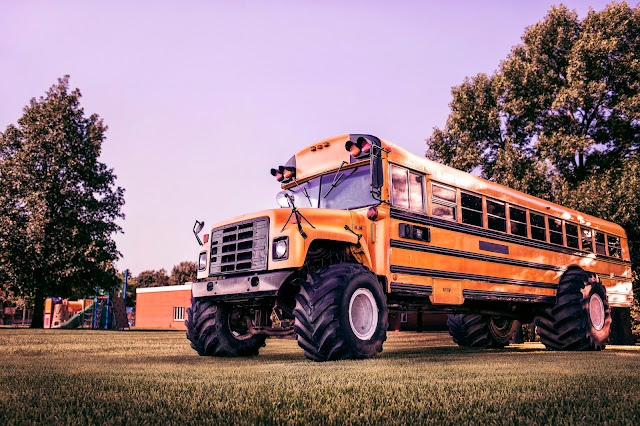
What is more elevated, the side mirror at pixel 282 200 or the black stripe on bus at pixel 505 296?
the side mirror at pixel 282 200

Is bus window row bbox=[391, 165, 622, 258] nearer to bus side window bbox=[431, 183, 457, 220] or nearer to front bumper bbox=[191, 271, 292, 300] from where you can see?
bus side window bbox=[431, 183, 457, 220]

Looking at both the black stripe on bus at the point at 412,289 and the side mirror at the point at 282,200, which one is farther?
the side mirror at the point at 282,200

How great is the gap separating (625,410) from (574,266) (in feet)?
31.5

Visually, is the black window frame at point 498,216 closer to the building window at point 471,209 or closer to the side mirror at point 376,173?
the building window at point 471,209

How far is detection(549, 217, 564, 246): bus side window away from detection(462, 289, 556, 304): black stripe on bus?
1311 millimetres

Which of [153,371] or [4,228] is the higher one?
[4,228]

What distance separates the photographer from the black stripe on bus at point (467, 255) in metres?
7.75

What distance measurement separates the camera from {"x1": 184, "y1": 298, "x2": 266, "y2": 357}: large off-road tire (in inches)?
310

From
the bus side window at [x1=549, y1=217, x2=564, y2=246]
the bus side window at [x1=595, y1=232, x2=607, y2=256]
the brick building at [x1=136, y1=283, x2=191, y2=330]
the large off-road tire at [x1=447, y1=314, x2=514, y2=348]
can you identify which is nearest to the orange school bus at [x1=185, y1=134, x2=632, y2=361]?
the bus side window at [x1=549, y1=217, x2=564, y2=246]

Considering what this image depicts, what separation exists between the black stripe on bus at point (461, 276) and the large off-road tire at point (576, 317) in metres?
0.41

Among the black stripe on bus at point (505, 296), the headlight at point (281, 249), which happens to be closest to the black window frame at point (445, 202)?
the black stripe on bus at point (505, 296)

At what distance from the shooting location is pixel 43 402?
3.47 metres

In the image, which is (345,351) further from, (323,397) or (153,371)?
(323,397)

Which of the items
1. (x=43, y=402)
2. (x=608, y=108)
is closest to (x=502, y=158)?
(x=608, y=108)
